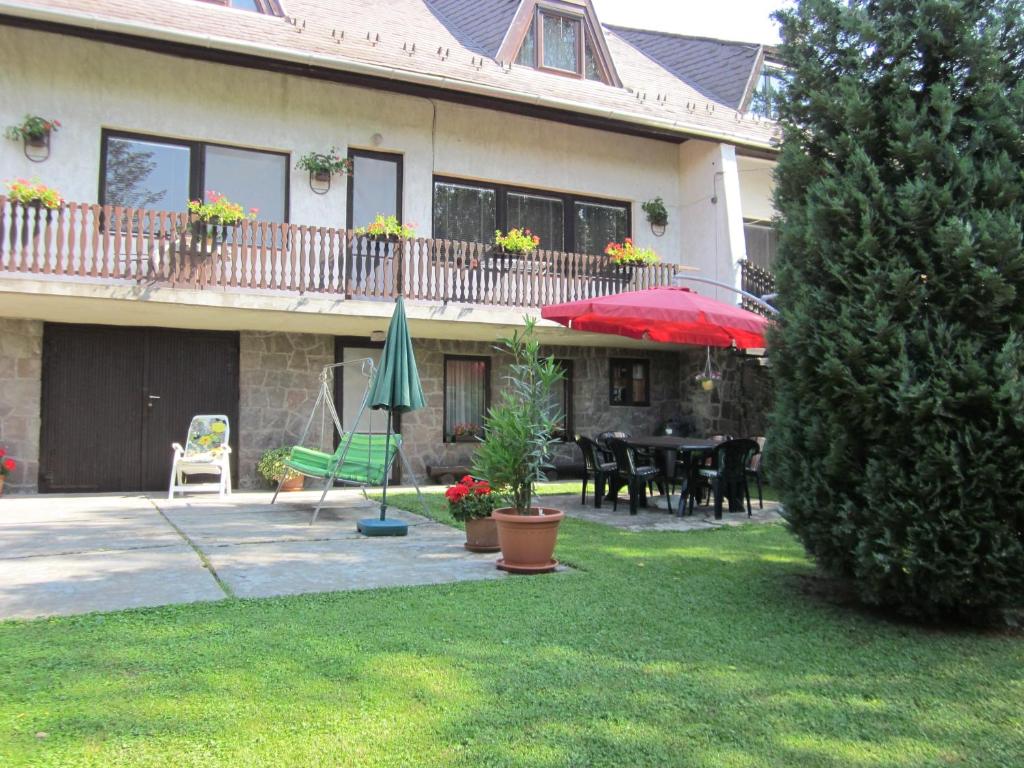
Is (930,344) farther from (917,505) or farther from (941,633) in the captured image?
(941,633)

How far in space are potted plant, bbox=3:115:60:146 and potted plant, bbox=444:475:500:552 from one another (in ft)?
24.8

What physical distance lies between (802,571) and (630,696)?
2925 millimetres

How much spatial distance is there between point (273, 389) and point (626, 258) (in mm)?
5799

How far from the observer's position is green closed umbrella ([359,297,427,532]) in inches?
282

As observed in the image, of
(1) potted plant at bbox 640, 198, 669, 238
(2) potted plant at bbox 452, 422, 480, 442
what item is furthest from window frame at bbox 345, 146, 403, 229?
(1) potted plant at bbox 640, 198, 669, 238

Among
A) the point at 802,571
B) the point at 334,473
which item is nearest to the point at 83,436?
the point at 334,473

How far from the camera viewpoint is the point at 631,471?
8273mm

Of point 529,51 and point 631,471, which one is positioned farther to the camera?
point 529,51

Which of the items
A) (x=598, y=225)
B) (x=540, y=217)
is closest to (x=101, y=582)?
(x=540, y=217)

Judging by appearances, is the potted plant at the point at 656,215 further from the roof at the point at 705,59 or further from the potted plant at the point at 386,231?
the potted plant at the point at 386,231

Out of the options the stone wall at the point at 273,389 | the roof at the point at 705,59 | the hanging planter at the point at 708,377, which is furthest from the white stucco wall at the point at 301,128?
the roof at the point at 705,59

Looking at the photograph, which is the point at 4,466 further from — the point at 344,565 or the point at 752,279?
the point at 752,279

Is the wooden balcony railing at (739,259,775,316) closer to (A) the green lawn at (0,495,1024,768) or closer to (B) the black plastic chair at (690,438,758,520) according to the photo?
(B) the black plastic chair at (690,438,758,520)

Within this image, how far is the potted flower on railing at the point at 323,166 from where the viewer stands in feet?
37.3
